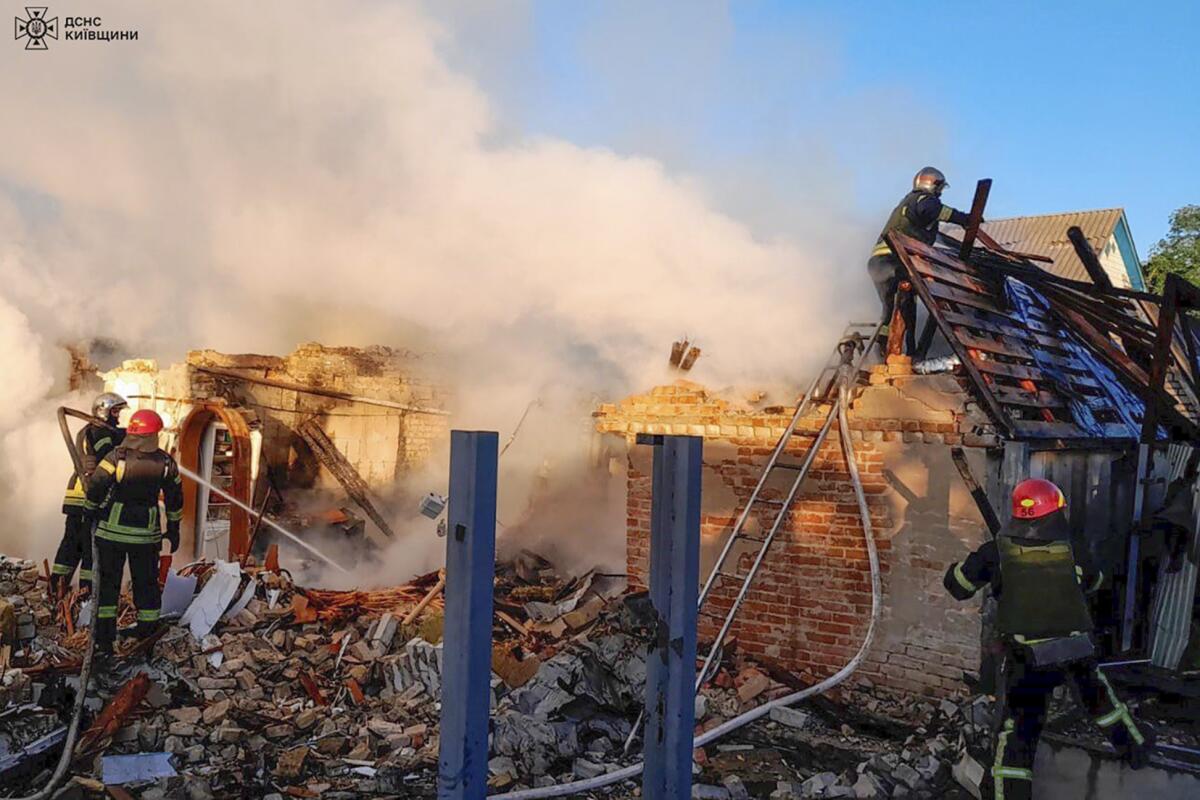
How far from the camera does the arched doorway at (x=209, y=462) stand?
10.0 m

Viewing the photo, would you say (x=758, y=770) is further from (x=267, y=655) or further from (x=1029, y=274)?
(x=1029, y=274)

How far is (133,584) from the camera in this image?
20.2 ft

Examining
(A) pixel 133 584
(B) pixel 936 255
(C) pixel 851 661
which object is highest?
(B) pixel 936 255

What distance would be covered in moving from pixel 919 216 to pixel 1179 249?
2863 centimetres

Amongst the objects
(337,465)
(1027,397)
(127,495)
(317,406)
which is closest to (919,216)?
(1027,397)

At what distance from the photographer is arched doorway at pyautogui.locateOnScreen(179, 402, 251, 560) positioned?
1001cm

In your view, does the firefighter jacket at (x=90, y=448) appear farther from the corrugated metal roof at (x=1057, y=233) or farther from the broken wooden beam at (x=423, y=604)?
the corrugated metal roof at (x=1057, y=233)

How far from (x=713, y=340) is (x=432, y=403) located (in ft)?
17.3

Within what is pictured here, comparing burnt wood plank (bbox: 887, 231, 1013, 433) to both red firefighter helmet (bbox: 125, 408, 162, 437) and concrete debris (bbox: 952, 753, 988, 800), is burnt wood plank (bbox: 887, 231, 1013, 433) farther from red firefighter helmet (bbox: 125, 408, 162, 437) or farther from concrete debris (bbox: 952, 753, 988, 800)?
red firefighter helmet (bbox: 125, 408, 162, 437)

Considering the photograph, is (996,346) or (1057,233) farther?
(1057,233)

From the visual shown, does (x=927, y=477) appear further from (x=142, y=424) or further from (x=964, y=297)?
(x=142, y=424)

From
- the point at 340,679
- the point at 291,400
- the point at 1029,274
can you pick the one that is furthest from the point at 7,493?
the point at 1029,274


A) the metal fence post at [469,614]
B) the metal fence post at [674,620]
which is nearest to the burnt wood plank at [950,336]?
the metal fence post at [674,620]

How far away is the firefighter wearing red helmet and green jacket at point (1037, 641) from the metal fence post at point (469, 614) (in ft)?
10.5
